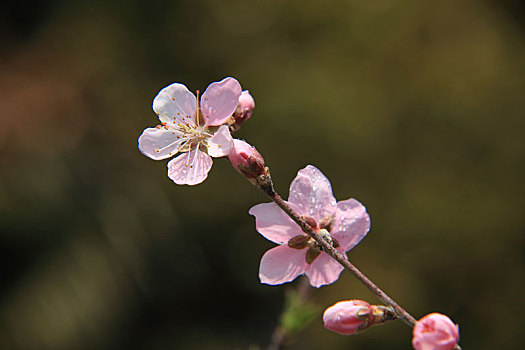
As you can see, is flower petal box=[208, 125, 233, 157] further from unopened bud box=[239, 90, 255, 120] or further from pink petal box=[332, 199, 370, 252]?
pink petal box=[332, 199, 370, 252]

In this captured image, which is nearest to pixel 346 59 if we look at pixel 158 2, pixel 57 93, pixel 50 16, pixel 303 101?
pixel 303 101

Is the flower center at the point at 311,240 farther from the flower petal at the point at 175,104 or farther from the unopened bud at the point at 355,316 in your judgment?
the flower petal at the point at 175,104

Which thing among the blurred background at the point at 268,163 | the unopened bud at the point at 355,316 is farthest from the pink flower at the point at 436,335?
the blurred background at the point at 268,163

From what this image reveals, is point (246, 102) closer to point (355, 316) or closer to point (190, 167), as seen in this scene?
point (190, 167)

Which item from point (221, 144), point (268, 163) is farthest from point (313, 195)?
point (268, 163)

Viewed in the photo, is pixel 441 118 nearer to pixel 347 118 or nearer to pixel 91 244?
pixel 347 118
